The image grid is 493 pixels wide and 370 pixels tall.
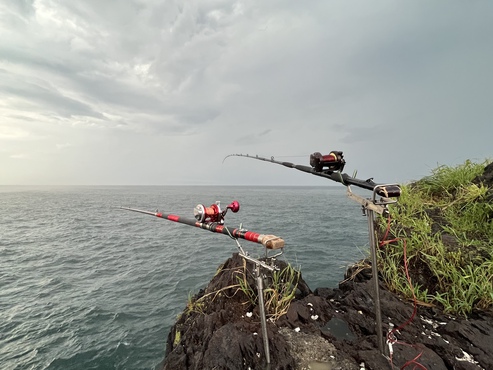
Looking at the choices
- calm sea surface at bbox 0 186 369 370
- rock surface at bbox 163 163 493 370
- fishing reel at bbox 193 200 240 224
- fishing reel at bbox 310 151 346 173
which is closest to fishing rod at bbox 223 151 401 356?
fishing reel at bbox 310 151 346 173

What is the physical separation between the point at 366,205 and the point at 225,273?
316 cm

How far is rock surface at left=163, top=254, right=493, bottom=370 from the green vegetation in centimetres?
30

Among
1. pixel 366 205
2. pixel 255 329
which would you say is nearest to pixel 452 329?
pixel 366 205

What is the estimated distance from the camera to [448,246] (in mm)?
4332

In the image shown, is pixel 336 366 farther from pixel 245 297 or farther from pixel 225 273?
pixel 225 273

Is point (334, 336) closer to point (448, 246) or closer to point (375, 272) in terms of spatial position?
point (375, 272)

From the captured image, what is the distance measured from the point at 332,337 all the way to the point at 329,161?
245 cm

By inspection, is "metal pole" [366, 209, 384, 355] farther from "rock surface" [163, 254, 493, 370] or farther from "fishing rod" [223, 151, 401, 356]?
"rock surface" [163, 254, 493, 370]

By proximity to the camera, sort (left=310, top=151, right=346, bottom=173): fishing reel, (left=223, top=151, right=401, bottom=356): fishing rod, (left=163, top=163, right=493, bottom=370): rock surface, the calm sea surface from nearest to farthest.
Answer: (left=223, top=151, right=401, bottom=356): fishing rod < (left=163, top=163, right=493, bottom=370): rock surface < (left=310, top=151, right=346, bottom=173): fishing reel < the calm sea surface

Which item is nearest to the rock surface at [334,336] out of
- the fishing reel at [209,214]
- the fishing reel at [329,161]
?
the fishing reel at [209,214]

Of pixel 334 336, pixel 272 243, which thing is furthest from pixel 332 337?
pixel 272 243

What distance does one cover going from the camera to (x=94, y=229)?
772 inches

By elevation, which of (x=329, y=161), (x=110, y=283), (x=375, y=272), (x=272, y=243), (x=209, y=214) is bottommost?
(x=110, y=283)

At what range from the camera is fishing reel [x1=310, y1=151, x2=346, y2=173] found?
2838mm
